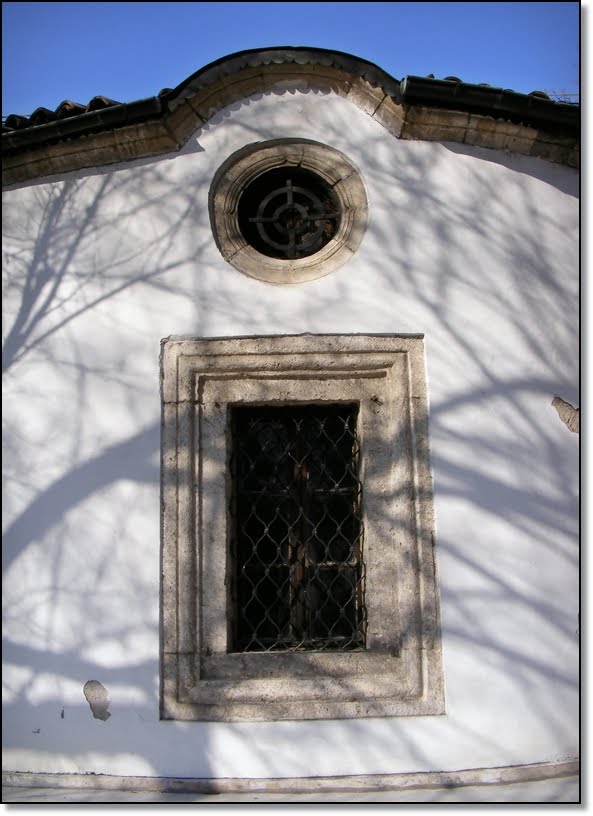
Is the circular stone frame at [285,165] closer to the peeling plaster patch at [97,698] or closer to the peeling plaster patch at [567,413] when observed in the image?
the peeling plaster patch at [567,413]

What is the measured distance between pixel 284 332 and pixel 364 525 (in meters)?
1.00

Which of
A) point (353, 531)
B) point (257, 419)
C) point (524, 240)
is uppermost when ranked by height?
point (524, 240)

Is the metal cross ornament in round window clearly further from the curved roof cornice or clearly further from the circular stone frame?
the curved roof cornice

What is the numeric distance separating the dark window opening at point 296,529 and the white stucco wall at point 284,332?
396 mm

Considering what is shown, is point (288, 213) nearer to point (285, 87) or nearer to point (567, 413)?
point (285, 87)

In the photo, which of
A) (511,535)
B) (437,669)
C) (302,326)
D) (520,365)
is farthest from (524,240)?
(437,669)

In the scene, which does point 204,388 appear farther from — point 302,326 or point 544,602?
point 544,602

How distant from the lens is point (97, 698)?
3584 mm

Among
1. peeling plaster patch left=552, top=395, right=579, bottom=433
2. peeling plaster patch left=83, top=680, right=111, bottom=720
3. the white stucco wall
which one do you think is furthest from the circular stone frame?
peeling plaster patch left=83, top=680, right=111, bottom=720

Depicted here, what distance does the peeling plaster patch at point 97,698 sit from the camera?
3.56 meters

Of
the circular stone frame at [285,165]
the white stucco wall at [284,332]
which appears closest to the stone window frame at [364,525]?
the white stucco wall at [284,332]

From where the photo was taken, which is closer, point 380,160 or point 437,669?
point 437,669

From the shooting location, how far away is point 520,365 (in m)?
3.86

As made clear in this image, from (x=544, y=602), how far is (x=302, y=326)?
5.59 feet
